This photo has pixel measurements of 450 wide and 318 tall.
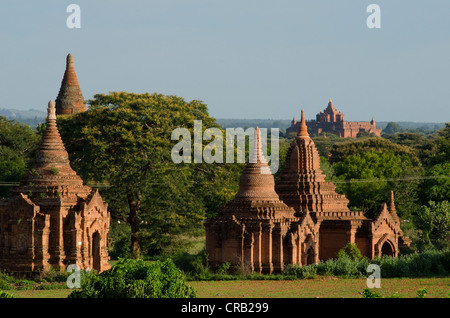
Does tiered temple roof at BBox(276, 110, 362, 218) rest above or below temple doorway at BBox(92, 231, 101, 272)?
above

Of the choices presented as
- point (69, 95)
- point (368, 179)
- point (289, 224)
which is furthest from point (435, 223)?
point (69, 95)

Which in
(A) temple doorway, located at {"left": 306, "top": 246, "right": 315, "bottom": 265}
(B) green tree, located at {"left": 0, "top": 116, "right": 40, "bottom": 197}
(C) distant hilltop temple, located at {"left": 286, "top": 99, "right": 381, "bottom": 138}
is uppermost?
(C) distant hilltop temple, located at {"left": 286, "top": 99, "right": 381, "bottom": 138}

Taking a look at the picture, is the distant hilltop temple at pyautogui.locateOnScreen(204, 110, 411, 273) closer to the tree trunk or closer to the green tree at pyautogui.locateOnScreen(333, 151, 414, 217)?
the tree trunk

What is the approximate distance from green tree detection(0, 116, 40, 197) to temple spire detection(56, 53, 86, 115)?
308 centimetres

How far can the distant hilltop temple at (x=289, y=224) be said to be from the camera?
40281 mm

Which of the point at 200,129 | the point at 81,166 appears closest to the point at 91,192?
the point at 81,166

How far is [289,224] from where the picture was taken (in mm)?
41156

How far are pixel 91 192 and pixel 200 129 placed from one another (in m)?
13.3

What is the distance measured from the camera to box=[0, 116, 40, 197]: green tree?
59.0 meters

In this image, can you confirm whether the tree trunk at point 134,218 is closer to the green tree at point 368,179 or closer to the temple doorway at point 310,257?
the temple doorway at point 310,257

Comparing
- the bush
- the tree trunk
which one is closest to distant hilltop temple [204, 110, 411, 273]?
the tree trunk

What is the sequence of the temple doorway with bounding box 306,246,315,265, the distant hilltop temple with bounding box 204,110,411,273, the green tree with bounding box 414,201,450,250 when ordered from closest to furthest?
the distant hilltop temple with bounding box 204,110,411,273
the temple doorway with bounding box 306,246,315,265
the green tree with bounding box 414,201,450,250
